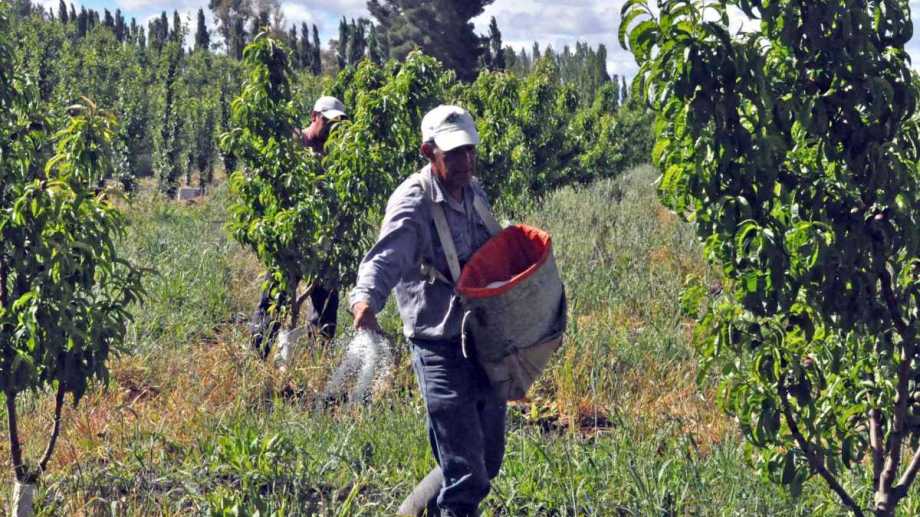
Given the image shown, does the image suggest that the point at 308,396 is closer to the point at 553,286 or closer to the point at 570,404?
the point at 570,404

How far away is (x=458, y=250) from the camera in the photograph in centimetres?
330

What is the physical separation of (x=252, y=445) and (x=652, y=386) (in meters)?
2.48

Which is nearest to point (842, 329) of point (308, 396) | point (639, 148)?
point (308, 396)

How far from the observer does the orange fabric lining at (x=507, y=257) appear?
3.17 meters

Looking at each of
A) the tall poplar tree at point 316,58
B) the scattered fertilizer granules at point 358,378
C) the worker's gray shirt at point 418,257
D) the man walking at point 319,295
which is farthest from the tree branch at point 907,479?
the tall poplar tree at point 316,58

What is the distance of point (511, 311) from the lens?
3090mm

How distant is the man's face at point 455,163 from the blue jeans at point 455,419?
52cm

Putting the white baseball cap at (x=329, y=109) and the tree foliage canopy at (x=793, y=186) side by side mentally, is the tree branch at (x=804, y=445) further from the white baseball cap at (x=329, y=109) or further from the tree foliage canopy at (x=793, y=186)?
the white baseball cap at (x=329, y=109)

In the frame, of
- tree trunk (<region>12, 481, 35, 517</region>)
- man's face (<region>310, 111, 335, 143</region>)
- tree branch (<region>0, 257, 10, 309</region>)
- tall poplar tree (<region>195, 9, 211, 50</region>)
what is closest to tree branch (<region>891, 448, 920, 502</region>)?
tree trunk (<region>12, 481, 35, 517</region>)

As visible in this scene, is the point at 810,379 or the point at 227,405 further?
the point at 227,405

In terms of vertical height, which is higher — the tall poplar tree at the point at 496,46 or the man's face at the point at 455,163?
the tall poplar tree at the point at 496,46

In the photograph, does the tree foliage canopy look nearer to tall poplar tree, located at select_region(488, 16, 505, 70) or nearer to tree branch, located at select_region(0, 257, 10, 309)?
tree branch, located at select_region(0, 257, 10, 309)

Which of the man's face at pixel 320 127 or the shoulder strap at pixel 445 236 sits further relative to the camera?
the man's face at pixel 320 127

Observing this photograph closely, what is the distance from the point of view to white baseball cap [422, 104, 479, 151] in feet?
10.2
